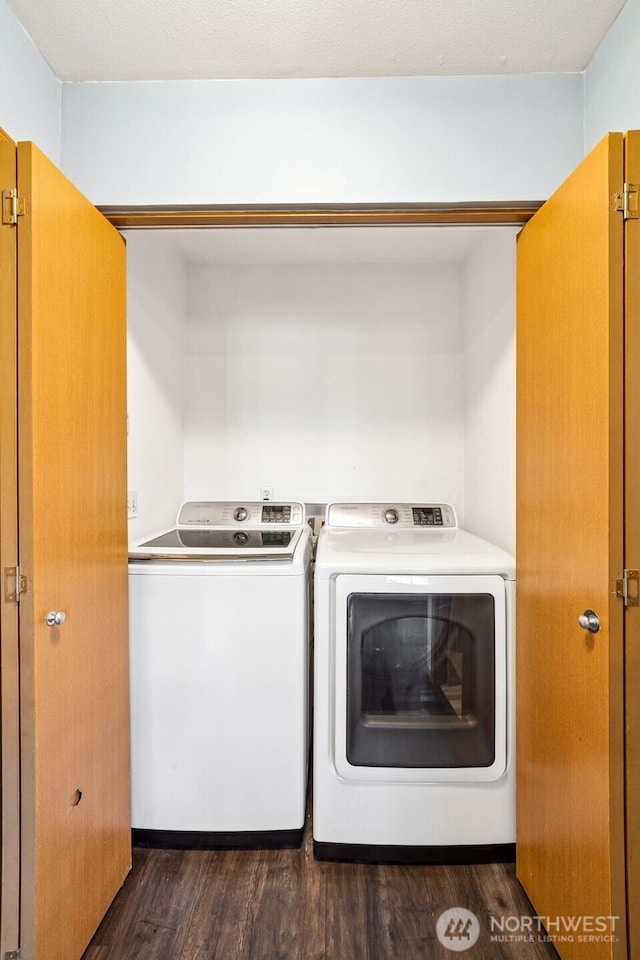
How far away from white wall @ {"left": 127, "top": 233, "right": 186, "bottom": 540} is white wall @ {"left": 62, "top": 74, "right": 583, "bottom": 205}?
0.63 m

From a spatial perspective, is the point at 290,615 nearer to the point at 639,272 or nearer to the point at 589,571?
the point at 589,571

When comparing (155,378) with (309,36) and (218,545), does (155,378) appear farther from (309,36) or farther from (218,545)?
(309,36)

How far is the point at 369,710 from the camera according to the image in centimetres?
171

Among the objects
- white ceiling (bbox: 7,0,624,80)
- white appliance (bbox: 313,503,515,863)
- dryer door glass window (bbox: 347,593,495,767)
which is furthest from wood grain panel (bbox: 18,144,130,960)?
dryer door glass window (bbox: 347,593,495,767)

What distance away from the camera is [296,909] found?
1.53m

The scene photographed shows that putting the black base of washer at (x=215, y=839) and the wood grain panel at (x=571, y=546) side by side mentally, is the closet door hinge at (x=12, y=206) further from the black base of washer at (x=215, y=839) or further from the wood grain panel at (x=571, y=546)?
the black base of washer at (x=215, y=839)

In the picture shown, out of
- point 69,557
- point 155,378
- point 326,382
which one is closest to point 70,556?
point 69,557

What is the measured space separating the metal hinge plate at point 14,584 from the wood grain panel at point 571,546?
1297 mm

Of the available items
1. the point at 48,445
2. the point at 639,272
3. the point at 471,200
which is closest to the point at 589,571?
the point at 639,272

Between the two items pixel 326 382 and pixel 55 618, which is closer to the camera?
pixel 55 618

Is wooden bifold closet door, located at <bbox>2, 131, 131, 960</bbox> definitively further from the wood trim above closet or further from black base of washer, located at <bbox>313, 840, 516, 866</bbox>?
black base of washer, located at <bbox>313, 840, 516, 866</bbox>

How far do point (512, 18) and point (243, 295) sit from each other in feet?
5.68

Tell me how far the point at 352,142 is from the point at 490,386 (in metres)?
1.19

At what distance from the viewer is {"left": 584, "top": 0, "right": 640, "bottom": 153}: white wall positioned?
4.22 ft
